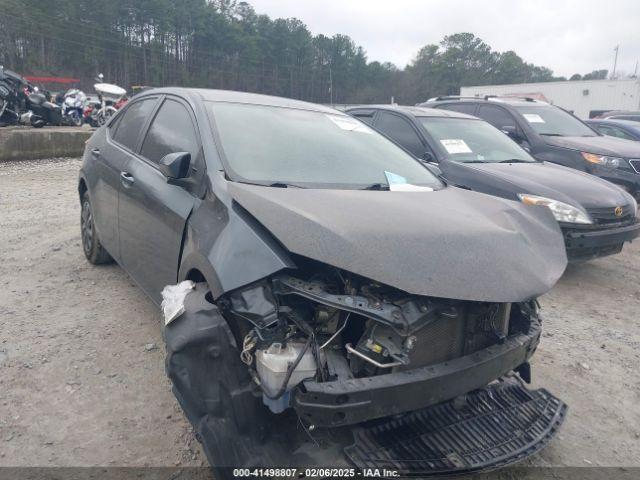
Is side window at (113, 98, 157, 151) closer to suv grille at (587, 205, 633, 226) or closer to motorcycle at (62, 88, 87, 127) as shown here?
suv grille at (587, 205, 633, 226)

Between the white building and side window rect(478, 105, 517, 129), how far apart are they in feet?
79.2

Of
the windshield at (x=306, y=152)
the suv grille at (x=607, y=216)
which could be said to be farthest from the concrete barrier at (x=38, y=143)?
the suv grille at (x=607, y=216)

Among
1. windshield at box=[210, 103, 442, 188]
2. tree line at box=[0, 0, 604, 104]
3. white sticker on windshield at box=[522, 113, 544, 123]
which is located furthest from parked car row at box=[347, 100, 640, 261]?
tree line at box=[0, 0, 604, 104]

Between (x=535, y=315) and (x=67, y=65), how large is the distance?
40.4 metres

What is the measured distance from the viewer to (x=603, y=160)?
748cm

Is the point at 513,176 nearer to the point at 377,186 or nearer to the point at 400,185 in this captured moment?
the point at 400,185

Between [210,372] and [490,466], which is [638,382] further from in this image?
[210,372]

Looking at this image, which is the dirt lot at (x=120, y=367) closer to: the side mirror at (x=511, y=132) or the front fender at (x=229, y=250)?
the front fender at (x=229, y=250)

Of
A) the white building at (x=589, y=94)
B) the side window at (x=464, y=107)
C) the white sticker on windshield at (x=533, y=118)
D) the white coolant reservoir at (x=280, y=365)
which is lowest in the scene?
the white coolant reservoir at (x=280, y=365)

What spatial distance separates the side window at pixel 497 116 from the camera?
313 inches

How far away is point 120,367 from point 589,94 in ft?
113

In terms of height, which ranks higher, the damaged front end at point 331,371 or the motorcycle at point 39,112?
the motorcycle at point 39,112

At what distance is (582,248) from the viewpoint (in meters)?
4.83

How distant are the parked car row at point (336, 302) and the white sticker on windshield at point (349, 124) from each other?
0.49 m
